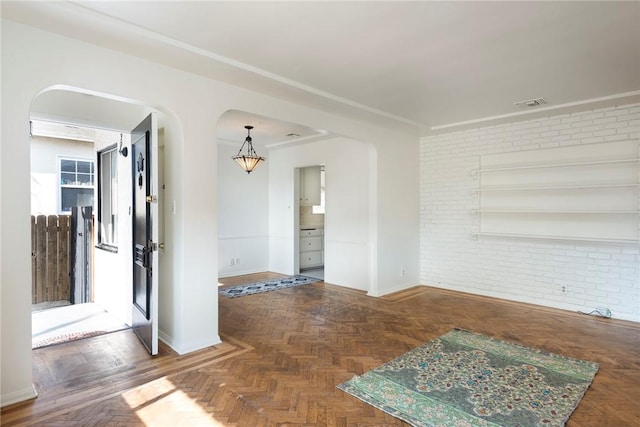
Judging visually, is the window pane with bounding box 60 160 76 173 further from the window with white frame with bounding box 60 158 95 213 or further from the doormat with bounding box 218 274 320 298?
the doormat with bounding box 218 274 320 298

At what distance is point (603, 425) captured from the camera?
7.14 feet

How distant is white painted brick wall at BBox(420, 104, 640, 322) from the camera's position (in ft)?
14.4

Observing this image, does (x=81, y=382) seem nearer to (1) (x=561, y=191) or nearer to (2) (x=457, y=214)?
(2) (x=457, y=214)

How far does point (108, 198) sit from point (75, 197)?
3.19 meters

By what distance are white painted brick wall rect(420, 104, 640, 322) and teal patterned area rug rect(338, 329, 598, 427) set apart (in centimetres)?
195

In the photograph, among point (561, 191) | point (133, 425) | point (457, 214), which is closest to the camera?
point (133, 425)

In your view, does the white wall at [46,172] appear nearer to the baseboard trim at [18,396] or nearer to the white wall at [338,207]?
the white wall at [338,207]

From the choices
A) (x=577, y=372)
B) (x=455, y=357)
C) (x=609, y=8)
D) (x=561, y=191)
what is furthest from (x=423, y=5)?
(x=561, y=191)

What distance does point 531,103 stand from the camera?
14.1 feet

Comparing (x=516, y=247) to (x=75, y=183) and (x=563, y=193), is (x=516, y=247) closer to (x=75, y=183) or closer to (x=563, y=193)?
(x=563, y=193)

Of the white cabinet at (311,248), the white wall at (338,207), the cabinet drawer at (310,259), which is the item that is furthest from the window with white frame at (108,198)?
the cabinet drawer at (310,259)

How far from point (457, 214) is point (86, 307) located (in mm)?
5759

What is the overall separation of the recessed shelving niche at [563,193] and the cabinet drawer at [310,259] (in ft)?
11.9

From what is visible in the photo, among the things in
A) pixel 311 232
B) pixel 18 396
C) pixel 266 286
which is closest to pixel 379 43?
pixel 18 396
